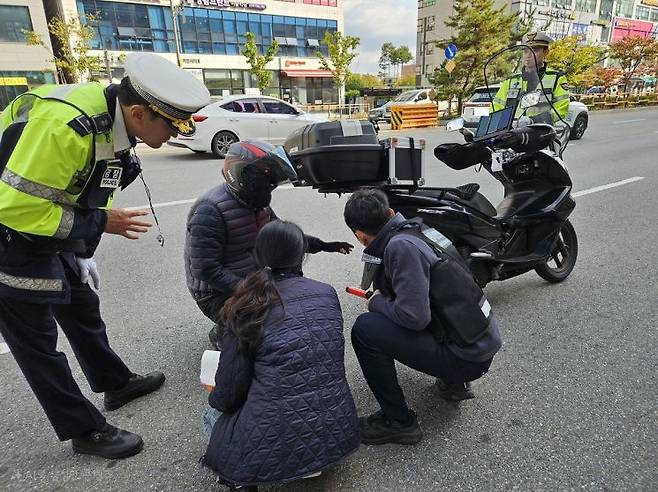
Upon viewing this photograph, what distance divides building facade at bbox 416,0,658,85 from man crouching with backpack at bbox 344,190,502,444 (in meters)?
51.4

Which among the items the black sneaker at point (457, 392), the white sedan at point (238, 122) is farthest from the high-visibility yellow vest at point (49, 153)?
the white sedan at point (238, 122)

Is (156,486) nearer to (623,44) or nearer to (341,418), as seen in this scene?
(341,418)

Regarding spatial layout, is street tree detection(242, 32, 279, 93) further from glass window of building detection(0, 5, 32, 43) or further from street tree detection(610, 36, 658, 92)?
street tree detection(610, 36, 658, 92)

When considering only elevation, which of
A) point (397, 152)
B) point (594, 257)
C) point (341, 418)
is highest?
point (397, 152)

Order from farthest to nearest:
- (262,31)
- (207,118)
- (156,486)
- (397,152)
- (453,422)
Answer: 1. (262,31)
2. (207,118)
3. (397,152)
4. (453,422)
5. (156,486)

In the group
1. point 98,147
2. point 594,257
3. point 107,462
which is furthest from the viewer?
point 594,257

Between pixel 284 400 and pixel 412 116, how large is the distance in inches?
659

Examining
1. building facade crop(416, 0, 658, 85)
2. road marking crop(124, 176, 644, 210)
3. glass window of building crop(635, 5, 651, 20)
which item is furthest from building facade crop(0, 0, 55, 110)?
glass window of building crop(635, 5, 651, 20)

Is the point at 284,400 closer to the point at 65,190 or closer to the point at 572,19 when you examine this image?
the point at 65,190

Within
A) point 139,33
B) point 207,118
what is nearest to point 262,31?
point 139,33

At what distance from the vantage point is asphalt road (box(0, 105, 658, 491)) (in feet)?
6.36

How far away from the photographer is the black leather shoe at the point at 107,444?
203 cm

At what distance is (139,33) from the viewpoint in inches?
1200

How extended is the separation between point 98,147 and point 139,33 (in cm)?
3411
